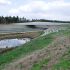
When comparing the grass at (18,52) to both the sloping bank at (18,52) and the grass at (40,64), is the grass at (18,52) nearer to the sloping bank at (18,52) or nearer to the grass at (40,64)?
the sloping bank at (18,52)

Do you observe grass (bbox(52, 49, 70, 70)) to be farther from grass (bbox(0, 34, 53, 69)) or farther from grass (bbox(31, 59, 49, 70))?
grass (bbox(0, 34, 53, 69))

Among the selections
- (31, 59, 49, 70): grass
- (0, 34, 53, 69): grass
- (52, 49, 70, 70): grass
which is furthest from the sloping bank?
(52, 49, 70, 70): grass

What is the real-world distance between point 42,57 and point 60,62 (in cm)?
244

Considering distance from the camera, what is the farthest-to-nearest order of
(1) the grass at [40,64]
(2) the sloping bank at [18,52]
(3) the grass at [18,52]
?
(3) the grass at [18,52]
(2) the sloping bank at [18,52]
(1) the grass at [40,64]

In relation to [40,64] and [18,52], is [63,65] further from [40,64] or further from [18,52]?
[18,52]

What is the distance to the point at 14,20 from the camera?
131 meters

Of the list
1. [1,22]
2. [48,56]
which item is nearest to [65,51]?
[48,56]

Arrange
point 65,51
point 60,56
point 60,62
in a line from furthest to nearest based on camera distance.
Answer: point 65,51
point 60,56
point 60,62

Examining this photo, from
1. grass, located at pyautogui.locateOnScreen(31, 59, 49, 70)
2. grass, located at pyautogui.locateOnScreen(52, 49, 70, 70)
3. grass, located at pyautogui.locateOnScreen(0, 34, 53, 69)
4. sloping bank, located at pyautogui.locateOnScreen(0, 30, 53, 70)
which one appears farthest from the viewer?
grass, located at pyautogui.locateOnScreen(0, 34, 53, 69)

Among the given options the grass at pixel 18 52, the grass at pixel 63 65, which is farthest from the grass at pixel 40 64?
the grass at pixel 18 52

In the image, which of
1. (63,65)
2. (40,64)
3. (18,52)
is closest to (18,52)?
(18,52)

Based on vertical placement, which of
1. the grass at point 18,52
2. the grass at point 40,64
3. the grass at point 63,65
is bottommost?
the grass at point 18,52

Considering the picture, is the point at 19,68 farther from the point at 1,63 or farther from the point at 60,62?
the point at 1,63

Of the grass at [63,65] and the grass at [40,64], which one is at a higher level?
the grass at [63,65]
